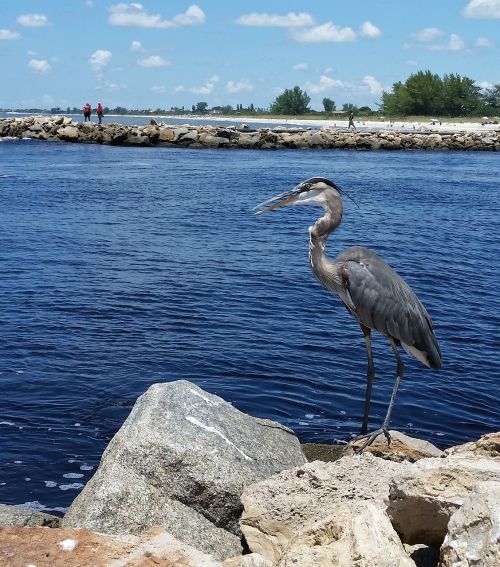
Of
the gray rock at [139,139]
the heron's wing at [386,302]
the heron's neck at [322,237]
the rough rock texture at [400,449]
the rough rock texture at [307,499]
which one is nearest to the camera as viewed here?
the rough rock texture at [307,499]

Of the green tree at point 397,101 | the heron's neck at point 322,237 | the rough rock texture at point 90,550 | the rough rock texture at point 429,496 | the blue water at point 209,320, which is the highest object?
the green tree at point 397,101

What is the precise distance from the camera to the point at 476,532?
3.62 metres

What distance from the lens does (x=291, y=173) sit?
39.1m

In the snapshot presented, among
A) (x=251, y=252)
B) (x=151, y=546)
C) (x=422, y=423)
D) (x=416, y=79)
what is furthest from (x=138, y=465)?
(x=416, y=79)

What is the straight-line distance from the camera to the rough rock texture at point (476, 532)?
350cm

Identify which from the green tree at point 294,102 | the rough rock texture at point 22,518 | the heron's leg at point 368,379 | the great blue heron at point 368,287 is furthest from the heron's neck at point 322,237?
the green tree at point 294,102

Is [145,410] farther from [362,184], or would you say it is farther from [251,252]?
[362,184]

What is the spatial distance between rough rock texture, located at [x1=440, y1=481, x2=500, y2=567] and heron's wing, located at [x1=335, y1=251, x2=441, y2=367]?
3.83 metres

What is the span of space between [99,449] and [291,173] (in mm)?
31535

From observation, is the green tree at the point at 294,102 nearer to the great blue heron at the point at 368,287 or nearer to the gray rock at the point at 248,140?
the gray rock at the point at 248,140

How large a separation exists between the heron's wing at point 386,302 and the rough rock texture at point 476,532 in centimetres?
383

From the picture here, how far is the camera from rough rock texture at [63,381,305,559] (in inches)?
221

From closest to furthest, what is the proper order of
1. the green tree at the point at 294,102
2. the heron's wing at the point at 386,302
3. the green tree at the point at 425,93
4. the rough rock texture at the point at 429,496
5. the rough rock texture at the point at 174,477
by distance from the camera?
the rough rock texture at the point at 429,496 < the rough rock texture at the point at 174,477 < the heron's wing at the point at 386,302 < the green tree at the point at 425,93 < the green tree at the point at 294,102

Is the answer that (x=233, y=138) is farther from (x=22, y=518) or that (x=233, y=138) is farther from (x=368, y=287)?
(x=22, y=518)
